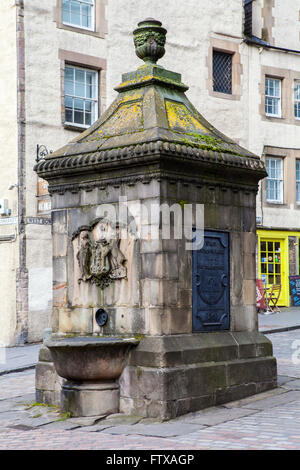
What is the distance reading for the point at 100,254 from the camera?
324 inches

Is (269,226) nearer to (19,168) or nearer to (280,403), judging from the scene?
(19,168)

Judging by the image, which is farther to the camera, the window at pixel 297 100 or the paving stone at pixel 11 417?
the window at pixel 297 100

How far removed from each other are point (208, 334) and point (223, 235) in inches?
44.3

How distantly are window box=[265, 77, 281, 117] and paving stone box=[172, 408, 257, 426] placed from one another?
717 inches

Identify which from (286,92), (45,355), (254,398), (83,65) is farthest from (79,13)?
(254,398)

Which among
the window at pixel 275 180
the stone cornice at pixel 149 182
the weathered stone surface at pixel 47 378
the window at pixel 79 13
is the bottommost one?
the weathered stone surface at pixel 47 378

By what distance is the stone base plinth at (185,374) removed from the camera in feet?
24.6

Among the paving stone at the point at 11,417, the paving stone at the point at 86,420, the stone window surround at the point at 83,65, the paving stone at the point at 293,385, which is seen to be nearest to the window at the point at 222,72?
the stone window surround at the point at 83,65

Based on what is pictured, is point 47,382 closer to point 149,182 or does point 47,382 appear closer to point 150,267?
point 150,267

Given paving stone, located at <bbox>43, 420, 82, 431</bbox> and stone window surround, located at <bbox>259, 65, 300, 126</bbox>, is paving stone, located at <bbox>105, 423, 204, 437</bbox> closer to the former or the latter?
paving stone, located at <bbox>43, 420, 82, 431</bbox>

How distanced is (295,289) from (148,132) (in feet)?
57.5

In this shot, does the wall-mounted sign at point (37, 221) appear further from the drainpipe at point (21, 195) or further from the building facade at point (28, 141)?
the drainpipe at point (21, 195)

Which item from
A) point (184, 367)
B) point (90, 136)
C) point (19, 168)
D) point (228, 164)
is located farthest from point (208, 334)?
point (19, 168)

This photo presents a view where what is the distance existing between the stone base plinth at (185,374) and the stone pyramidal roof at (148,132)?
6.22 feet
